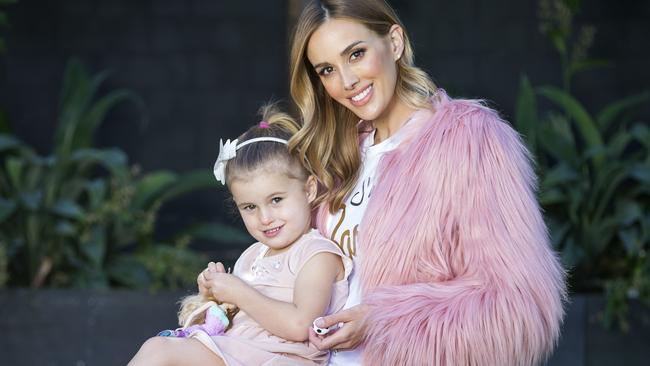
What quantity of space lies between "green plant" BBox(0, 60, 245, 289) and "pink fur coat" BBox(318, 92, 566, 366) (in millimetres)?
2771

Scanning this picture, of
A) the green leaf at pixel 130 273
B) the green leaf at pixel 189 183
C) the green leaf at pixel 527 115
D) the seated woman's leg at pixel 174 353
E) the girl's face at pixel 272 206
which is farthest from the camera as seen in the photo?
the green leaf at pixel 189 183

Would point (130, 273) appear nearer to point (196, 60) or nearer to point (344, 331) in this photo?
point (196, 60)

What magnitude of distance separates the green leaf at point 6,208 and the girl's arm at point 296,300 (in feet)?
8.79

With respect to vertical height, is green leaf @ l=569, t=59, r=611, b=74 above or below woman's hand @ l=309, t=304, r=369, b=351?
above

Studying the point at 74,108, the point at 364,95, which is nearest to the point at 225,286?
the point at 364,95

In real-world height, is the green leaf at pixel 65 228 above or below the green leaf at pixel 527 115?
below

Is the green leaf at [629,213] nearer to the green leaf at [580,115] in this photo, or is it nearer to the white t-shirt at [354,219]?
the green leaf at [580,115]

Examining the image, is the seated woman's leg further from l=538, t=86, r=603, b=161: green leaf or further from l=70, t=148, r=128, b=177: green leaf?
l=538, t=86, r=603, b=161: green leaf

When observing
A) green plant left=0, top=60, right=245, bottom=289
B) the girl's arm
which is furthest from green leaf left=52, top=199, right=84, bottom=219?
the girl's arm

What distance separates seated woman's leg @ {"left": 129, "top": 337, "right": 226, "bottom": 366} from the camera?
2998 millimetres

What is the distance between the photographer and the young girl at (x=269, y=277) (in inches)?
122

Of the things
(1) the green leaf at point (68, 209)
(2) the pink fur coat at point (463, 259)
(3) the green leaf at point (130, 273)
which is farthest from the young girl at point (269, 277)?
(3) the green leaf at point (130, 273)

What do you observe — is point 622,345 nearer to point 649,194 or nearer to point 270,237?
point 649,194

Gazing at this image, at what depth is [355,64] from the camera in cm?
328
